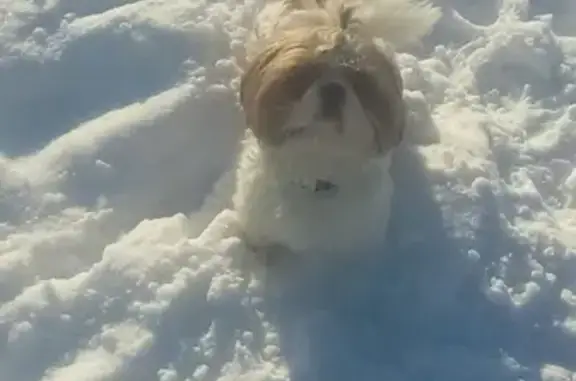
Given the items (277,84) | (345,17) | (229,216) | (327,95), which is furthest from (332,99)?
(229,216)

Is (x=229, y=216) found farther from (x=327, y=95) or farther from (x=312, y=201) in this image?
(x=327, y=95)

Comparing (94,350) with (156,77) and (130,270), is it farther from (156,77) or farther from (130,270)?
(156,77)

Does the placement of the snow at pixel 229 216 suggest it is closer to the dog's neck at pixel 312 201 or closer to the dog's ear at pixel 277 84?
the dog's neck at pixel 312 201

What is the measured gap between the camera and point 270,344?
214 centimetres

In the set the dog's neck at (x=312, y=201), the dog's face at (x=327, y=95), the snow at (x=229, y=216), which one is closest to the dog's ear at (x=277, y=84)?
the dog's face at (x=327, y=95)

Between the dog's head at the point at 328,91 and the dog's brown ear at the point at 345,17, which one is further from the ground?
the dog's brown ear at the point at 345,17

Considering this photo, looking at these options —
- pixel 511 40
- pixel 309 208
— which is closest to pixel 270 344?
pixel 309 208

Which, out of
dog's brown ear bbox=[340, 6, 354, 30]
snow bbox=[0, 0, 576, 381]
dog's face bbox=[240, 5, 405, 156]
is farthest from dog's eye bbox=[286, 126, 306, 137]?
snow bbox=[0, 0, 576, 381]

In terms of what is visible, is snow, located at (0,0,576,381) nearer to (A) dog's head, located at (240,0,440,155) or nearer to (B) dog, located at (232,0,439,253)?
(B) dog, located at (232,0,439,253)

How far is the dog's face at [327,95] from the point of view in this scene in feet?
6.15

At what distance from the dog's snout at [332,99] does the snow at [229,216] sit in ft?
1.65

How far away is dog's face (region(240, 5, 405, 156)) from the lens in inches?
73.8

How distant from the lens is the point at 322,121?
6.26ft

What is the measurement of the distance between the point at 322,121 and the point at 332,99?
55mm
